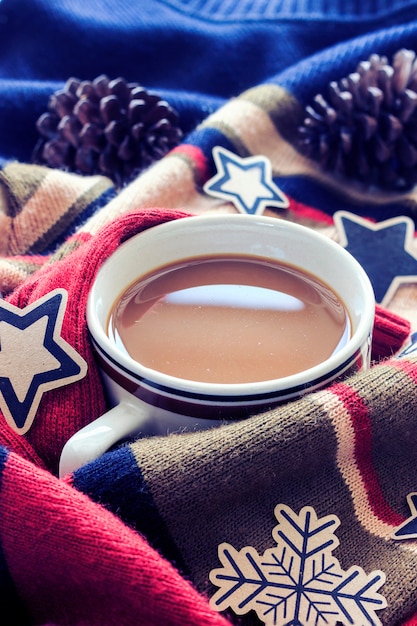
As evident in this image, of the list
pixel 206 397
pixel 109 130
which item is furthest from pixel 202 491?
pixel 109 130

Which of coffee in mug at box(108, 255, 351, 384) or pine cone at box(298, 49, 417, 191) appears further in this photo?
pine cone at box(298, 49, 417, 191)

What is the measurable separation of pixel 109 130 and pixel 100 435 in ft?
1.40

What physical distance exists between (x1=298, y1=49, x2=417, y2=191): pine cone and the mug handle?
18.1 inches

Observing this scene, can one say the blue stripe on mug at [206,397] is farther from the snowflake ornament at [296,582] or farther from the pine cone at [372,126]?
the pine cone at [372,126]

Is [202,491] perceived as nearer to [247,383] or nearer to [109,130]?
[247,383]

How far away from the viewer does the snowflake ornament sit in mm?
388

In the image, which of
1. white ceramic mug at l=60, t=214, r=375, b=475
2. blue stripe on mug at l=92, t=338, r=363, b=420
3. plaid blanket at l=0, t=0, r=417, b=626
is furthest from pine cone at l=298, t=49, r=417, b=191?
blue stripe on mug at l=92, t=338, r=363, b=420

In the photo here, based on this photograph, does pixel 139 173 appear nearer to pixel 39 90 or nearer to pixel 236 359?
pixel 39 90

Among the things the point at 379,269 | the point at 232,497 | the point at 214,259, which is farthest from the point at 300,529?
the point at 379,269

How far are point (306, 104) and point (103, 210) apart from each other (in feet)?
0.97

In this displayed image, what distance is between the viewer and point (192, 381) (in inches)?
15.8

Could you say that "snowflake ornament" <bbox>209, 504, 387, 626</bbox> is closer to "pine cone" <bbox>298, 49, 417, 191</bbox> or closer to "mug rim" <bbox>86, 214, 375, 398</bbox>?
"mug rim" <bbox>86, 214, 375, 398</bbox>

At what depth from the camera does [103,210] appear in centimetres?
66

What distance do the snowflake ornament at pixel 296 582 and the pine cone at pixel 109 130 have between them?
47 centimetres
